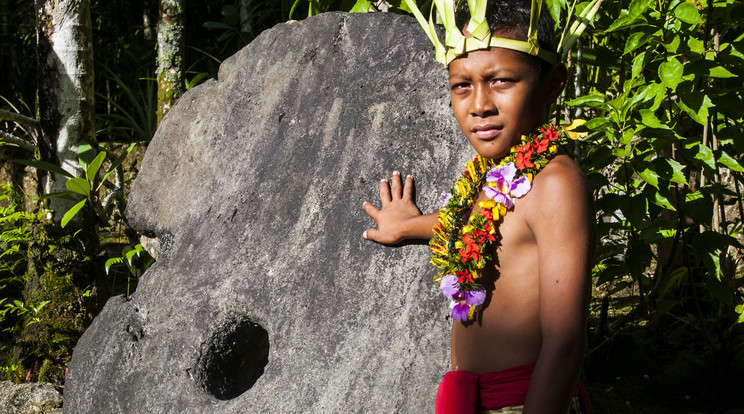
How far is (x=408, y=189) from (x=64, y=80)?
221cm

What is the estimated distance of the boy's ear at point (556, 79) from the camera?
6.18 ft

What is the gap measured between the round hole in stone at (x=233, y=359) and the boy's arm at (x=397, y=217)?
0.57m

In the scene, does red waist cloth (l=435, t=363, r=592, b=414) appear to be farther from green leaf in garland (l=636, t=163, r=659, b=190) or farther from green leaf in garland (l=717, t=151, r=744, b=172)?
green leaf in garland (l=717, t=151, r=744, b=172)

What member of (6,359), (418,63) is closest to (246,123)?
(418,63)

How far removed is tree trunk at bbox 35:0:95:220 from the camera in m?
3.72

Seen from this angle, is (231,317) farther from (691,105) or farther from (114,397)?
(691,105)

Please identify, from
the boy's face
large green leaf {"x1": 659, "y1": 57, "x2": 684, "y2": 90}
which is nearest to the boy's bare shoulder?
the boy's face

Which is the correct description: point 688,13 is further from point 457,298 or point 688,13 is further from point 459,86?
point 457,298

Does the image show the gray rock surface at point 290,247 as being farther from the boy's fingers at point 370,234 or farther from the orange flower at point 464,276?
the orange flower at point 464,276

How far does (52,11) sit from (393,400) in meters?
2.68

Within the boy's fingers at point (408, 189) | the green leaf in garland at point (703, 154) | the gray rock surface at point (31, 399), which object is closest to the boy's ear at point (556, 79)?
the boy's fingers at point (408, 189)

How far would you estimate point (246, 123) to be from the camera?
2.82 meters

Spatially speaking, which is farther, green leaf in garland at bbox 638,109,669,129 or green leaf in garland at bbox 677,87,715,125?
green leaf in garland at bbox 677,87,715,125

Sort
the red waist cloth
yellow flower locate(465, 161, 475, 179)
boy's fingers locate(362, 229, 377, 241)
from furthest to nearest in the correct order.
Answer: boy's fingers locate(362, 229, 377, 241) < yellow flower locate(465, 161, 475, 179) < the red waist cloth
